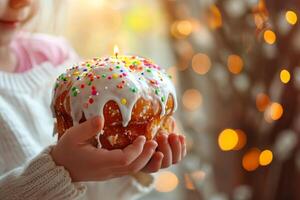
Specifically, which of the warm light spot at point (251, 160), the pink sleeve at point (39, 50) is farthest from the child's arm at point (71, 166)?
the warm light spot at point (251, 160)

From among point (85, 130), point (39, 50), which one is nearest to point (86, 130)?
point (85, 130)

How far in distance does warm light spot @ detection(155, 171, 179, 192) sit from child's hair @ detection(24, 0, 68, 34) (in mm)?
488

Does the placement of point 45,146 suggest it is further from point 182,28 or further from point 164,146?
point 182,28

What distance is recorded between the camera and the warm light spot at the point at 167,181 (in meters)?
1.54

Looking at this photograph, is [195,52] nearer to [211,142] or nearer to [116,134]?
[211,142]

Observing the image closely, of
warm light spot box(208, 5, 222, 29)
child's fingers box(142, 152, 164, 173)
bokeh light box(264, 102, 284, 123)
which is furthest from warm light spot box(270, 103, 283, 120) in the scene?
child's fingers box(142, 152, 164, 173)

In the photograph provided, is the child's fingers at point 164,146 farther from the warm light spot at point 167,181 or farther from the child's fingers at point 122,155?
the warm light spot at point 167,181

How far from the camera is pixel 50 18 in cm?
125

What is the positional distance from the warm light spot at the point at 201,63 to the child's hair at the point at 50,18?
320 mm

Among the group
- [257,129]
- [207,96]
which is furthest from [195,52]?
[257,129]

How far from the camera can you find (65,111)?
75 centimetres

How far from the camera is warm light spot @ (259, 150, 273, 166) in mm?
1209

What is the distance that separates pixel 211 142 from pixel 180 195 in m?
0.27

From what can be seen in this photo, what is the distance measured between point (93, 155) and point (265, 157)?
59 cm
